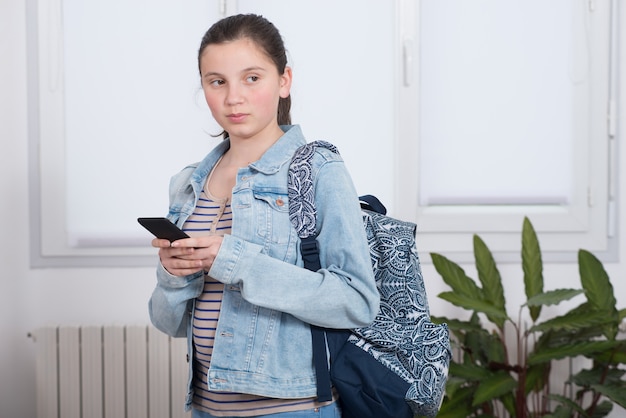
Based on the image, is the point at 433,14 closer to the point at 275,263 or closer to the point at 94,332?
the point at 94,332

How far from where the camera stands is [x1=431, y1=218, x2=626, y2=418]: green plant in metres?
2.32

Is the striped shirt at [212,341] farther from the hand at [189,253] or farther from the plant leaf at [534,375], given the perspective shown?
the plant leaf at [534,375]

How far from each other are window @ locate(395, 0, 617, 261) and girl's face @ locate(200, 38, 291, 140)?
61.6 inches

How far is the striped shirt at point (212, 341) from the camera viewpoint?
114 centimetres

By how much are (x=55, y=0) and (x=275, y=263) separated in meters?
1.98

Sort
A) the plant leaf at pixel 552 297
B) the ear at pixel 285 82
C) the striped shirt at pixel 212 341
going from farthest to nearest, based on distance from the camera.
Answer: the plant leaf at pixel 552 297
the ear at pixel 285 82
the striped shirt at pixel 212 341

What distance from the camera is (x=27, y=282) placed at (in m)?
2.68

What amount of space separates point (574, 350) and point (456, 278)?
0.42 meters

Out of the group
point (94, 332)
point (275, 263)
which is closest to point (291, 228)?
point (275, 263)

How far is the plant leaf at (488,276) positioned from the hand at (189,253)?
156cm

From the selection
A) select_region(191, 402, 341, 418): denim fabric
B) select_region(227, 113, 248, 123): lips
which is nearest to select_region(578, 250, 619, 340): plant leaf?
select_region(191, 402, 341, 418): denim fabric

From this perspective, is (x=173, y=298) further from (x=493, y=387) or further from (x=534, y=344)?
(x=534, y=344)

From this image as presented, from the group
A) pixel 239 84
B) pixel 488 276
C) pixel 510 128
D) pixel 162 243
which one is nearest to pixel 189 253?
pixel 162 243

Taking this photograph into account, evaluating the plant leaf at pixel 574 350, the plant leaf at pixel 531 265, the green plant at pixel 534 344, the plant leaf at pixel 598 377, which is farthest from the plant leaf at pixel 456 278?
the plant leaf at pixel 598 377
